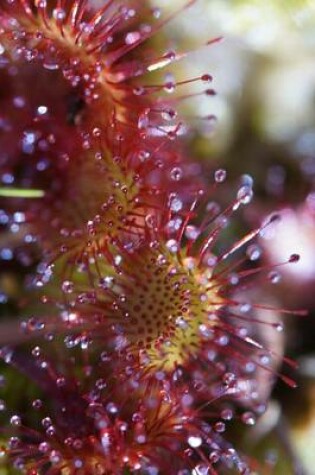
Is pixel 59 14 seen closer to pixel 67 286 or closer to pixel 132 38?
pixel 132 38

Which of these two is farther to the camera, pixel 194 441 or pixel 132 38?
pixel 132 38

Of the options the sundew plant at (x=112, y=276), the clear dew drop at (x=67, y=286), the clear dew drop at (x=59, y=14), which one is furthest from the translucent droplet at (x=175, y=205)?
the clear dew drop at (x=59, y=14)

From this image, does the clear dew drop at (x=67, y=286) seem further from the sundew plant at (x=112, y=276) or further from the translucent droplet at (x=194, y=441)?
the translucent droplet at (x=194, y=441)

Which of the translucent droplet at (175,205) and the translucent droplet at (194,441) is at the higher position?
the translucent droplet at (175,205)

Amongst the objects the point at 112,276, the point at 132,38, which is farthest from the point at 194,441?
the point at 132,38

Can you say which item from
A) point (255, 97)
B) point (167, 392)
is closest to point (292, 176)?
point (255, 97)

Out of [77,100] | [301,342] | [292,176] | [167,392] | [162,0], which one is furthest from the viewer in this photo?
[292,176]

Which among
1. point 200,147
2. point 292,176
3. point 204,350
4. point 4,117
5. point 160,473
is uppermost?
point 4,117

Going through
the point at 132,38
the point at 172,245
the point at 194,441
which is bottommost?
the point at 194,441

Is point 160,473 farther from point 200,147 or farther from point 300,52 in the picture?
point 300,52
